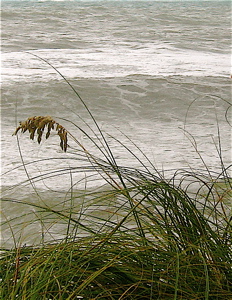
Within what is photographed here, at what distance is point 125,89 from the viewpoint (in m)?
8.96

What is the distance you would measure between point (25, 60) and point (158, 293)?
32.4 ft

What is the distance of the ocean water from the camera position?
5406 mm

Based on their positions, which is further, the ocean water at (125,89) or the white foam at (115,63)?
the white foam at (115,63)

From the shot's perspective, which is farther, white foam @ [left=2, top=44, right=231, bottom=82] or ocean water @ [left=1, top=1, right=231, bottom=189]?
white foam @ [left=2, top=44, right=231, bottom=82]

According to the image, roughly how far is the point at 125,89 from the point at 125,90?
0.19ft

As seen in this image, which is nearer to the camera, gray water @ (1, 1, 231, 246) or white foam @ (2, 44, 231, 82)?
gray water @ (1, 1, 231, 246)

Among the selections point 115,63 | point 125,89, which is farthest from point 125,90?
point 115,63

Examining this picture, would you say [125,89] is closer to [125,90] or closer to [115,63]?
[125,90]

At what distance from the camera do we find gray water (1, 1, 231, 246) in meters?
5.32

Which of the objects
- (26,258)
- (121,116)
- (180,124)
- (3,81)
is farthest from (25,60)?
(26,258)

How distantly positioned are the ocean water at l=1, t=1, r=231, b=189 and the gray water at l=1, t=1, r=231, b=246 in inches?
0.5

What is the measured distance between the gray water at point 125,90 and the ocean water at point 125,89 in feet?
0.04

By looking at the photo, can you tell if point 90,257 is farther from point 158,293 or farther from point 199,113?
point 199,113

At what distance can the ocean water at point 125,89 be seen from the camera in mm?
5406
